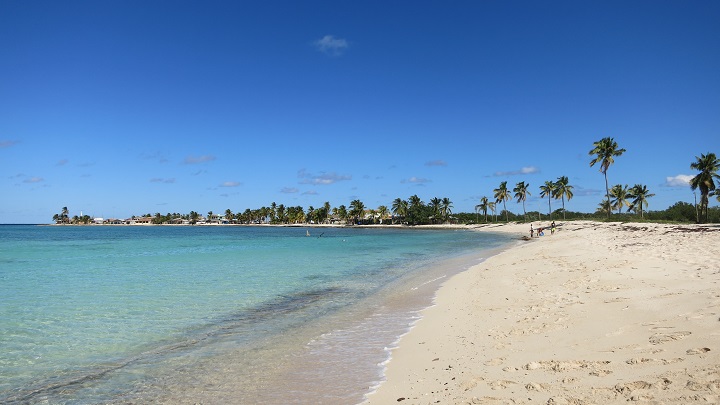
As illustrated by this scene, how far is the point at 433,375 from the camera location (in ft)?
19.8

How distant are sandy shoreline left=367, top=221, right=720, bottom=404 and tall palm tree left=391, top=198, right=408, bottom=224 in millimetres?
135146

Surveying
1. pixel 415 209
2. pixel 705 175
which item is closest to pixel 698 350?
pixel 705 175

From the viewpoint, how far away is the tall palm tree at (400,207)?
147 m

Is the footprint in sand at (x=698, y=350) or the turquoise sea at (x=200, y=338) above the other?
the footprint in sand at (x=698, y=350)

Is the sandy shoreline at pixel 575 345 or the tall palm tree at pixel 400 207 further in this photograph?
the tall palm tree at pixel 400 207

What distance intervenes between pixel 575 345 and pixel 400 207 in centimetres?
14290

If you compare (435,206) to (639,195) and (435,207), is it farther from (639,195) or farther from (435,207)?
(639,195)

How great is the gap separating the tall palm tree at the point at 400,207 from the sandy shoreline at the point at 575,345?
13515cm

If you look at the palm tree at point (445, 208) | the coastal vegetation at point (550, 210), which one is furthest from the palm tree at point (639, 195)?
the palm tree at point (445, 208)

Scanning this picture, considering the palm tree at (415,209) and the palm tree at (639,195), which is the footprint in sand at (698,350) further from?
the palm tree at (415,209)

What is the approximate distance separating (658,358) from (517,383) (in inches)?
69.5

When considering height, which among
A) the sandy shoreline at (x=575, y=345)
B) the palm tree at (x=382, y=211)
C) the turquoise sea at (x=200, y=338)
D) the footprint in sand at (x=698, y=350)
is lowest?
the turquoise sea at (x=200, y=338)

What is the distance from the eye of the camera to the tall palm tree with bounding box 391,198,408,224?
483ft

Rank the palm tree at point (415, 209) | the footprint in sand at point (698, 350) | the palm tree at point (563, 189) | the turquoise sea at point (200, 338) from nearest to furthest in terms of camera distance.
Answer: the footprint in sand at point (698, 350), the turquoise sea at point (200, 338), the palm tree at point (563, 189), the palm tree at point (415, 209)
